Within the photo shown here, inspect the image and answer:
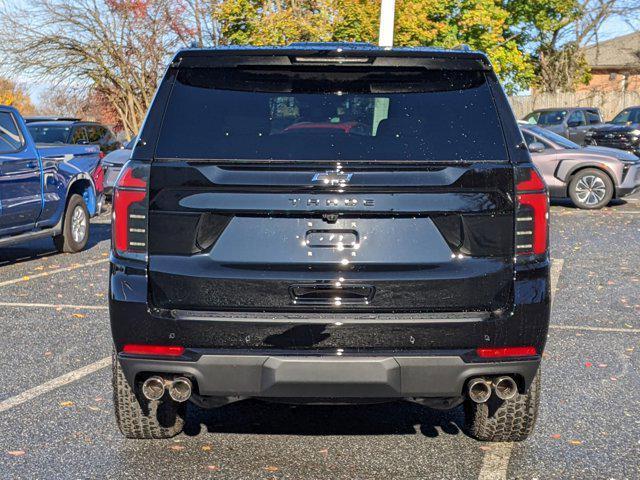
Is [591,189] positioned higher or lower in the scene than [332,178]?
lower

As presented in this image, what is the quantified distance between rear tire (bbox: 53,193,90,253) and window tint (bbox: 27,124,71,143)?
23.9ft

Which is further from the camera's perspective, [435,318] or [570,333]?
[570,333]

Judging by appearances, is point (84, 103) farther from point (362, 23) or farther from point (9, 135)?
point (9, 135)

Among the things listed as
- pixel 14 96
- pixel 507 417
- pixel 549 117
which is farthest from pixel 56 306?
pixel 14 96

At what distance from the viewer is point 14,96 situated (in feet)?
247

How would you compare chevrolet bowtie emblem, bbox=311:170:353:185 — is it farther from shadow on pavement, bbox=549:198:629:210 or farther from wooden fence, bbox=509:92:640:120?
wooden fence, bbox=509:92:640:120

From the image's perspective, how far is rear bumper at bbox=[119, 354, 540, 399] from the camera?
166 inches

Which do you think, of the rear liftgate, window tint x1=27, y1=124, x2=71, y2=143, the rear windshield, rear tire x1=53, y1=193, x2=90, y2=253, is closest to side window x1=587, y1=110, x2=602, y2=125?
window tint x1=27, y1=124, x2=71, y2=143

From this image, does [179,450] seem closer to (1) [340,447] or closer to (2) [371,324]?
(1) [340,447]

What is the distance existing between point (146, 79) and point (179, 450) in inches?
1236

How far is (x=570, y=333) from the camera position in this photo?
8.16m

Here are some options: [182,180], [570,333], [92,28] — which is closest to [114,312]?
[182,180]

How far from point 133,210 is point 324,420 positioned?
1.92 meters

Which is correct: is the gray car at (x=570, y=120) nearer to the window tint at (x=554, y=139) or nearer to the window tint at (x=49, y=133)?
the window tint at (x=554, y=139)
